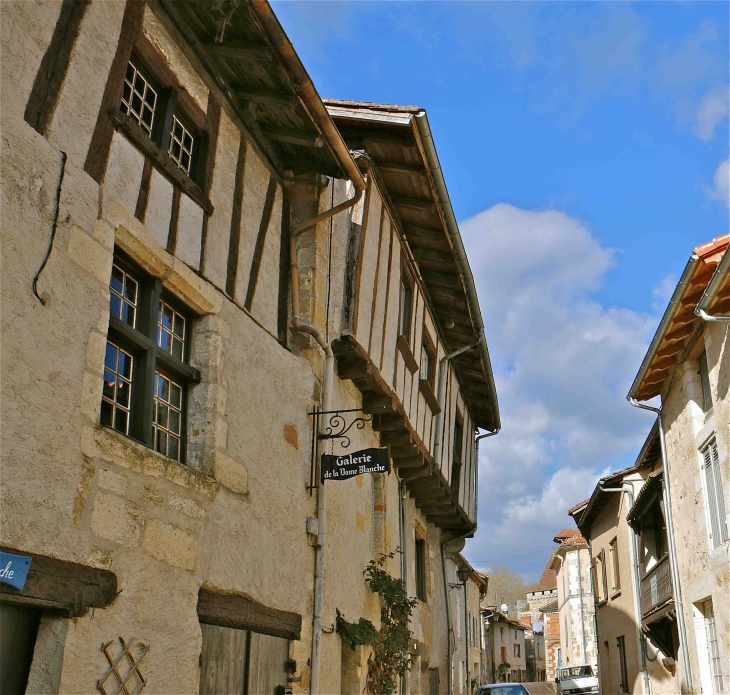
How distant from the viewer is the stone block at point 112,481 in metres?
4.22

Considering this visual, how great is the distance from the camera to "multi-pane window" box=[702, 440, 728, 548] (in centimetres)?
972

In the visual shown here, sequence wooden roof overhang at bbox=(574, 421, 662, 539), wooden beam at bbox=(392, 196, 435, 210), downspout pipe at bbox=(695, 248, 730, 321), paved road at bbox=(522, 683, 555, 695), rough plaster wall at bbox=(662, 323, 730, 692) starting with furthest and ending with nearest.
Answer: paved road at bbox=(522, 683, 555, 695) → wooden roof overhang at bbox=(574, 421, 662, 539) → wooden beam at bbox=(392, 196, 435, 210) → rough plaster wall at bbox=(662, 323, 730, 692) → downspout pipe at bbox=(695, 248, 730, 321)

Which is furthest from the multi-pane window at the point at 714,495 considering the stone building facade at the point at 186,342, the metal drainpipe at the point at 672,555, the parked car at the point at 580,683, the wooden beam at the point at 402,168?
the parked car at the point at 580,683

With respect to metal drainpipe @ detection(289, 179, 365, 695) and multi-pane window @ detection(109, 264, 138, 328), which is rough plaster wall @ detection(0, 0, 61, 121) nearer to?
multi-pane window @ detection(109, 264, 138, 328)

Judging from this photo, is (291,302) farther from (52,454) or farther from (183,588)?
(52,454)

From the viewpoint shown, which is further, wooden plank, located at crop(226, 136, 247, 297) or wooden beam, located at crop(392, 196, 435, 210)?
wooden beam, located at crop(392, 196, 435, 210)

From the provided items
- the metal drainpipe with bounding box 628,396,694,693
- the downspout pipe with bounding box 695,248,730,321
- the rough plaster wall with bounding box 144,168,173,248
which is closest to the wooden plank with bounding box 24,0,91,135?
the rough plaster wall with bounding box 144,168,173,248

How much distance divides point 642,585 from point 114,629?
13.1 metres

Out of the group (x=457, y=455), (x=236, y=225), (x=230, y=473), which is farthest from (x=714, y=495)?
(x=236, y=225)

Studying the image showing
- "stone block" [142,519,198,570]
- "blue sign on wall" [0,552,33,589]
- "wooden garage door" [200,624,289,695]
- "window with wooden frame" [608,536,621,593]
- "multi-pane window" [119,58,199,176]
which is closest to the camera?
"blue sign on wall" [0,552,33,589]

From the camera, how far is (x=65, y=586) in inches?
151

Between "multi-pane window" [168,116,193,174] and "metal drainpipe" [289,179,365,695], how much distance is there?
1.33 metres

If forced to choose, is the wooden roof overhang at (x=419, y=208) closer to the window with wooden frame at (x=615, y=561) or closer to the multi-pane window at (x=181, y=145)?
the multi-pane window at (x=181, y=145)

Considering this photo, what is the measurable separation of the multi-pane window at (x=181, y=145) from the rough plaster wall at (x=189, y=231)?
0.35 m
